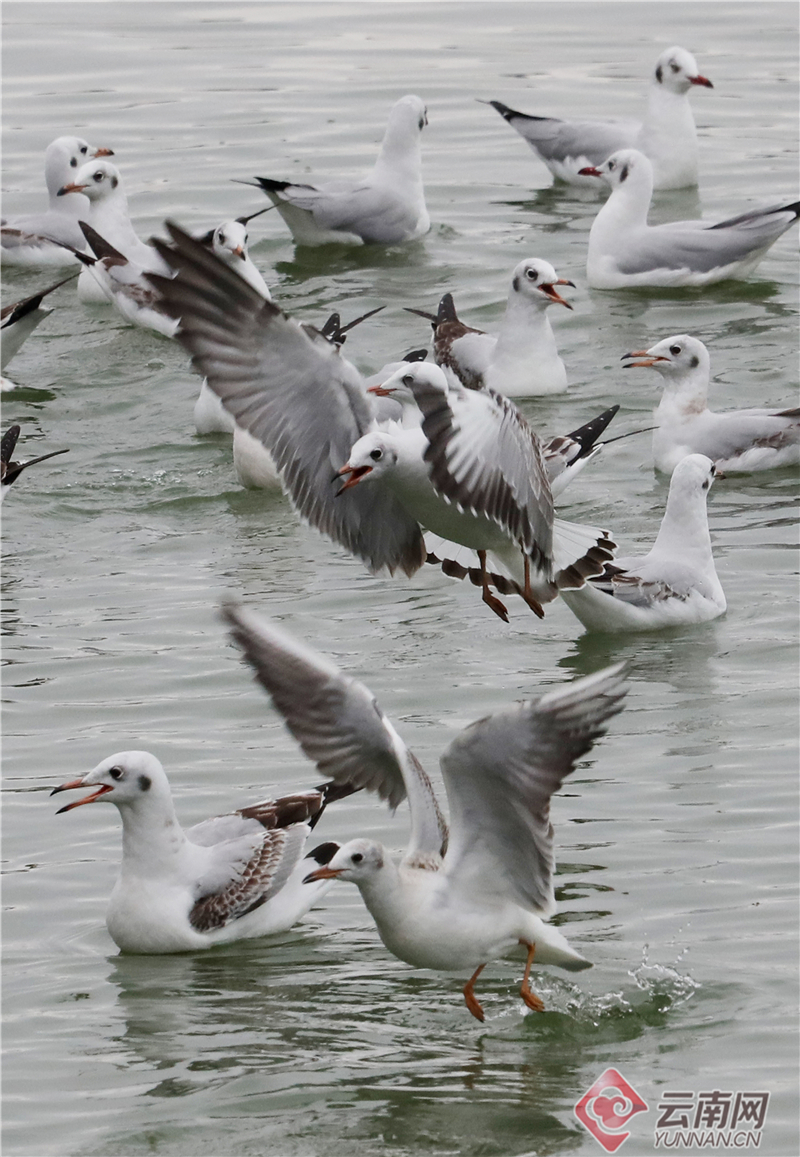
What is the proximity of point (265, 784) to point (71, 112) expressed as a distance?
1299cm

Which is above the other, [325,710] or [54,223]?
[54,223]

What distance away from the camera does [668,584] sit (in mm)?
9328

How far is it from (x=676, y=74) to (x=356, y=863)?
1125 cm

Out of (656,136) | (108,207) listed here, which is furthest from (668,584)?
(656,136)

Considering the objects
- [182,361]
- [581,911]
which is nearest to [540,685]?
[581,911]

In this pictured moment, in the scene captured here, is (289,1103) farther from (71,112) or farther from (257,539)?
(71,112)

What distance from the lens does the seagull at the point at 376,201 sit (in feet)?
50.4

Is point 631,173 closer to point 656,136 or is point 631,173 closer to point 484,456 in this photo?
point 656,136

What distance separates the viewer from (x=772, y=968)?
21.6 ft

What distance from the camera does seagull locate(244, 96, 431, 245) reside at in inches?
605

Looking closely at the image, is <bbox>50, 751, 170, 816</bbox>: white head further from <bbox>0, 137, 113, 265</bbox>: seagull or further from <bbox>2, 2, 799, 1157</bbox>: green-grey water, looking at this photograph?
<bbox>0, 137, 113, 265</bbox>: seagull

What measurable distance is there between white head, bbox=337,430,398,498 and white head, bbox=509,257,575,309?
14.9 ft

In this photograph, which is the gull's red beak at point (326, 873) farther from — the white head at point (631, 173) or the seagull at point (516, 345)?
the white head at point (631, 173)

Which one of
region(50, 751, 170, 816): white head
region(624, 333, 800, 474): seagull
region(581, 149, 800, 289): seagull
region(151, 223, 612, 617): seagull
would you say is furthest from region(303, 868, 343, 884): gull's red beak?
region(581, 149, 800, 289): seagull
